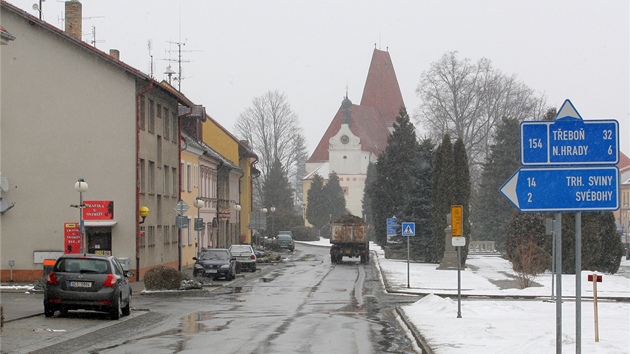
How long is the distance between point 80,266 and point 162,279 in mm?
9984

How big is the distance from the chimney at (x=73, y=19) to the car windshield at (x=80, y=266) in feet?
74.5

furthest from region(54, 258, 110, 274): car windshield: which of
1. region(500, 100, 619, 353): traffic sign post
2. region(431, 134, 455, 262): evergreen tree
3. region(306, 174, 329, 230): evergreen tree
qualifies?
region(306, 174, 329, 230): evergreen tree

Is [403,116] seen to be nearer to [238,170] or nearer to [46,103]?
[238,170]

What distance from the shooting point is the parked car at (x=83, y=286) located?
796 inches

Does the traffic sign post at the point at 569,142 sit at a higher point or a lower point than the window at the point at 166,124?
lower

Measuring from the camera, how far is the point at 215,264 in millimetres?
37844

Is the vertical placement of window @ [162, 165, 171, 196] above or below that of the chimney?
below

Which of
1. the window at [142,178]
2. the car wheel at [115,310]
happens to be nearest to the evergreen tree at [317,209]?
the window at [142,178]

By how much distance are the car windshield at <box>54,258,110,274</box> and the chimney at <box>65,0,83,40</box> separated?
2271 cm

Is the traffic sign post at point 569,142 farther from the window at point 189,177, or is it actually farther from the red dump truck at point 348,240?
the red dump truck at point 348,240

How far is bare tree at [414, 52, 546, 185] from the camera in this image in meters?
76.2

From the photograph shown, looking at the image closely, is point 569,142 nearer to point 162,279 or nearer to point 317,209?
point 162,279

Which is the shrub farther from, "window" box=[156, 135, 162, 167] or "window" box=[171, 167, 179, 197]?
"window" box=[171, 167, 179, 197]

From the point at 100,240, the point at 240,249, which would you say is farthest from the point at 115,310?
the point at 240,249
